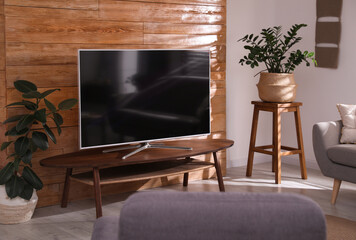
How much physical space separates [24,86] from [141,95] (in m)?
0.92

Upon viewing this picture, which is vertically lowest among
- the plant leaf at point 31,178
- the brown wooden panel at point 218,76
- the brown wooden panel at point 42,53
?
the plant leaf at point 31,178

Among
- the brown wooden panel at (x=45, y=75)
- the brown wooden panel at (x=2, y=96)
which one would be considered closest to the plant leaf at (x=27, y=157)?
the brown wooden panel at (x=2, y=96)

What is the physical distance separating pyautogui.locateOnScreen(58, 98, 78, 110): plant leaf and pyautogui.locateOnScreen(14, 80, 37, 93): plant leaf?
218 mm

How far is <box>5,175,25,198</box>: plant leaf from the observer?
367cm

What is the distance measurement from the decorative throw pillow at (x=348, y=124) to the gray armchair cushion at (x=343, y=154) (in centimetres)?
11

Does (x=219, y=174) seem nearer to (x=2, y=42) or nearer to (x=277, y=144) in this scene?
(x=277, y=144)

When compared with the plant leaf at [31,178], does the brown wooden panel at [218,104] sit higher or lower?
higher

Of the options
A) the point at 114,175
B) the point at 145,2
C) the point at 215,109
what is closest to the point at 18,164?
the point at 114,175

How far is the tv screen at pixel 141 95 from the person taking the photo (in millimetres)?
3936

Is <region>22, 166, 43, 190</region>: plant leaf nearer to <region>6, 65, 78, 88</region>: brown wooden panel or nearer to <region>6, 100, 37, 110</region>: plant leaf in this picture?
<region>6, 100, 37, 110</region>: plant leaf

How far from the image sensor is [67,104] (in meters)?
3.85

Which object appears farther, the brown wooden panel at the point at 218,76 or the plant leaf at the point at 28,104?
the brown wooden panel at the point at 218,76

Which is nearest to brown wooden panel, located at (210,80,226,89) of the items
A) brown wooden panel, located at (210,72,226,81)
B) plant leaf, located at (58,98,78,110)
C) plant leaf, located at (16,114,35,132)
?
brown wooden panel, located at (210,72,226,81)

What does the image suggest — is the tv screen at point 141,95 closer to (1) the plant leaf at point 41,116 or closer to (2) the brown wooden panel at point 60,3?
(1) the plant leaf at point 41,116
